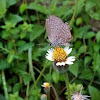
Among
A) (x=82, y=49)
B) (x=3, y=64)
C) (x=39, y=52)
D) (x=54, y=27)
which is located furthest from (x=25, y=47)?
(x=54, y=27)

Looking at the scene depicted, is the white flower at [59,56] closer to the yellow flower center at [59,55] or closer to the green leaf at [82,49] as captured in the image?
the yellow flower center at [59,55]

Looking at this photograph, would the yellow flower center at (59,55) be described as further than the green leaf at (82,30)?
No

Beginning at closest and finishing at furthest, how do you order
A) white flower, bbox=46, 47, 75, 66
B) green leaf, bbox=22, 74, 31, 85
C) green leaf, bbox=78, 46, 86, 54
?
white flower, bbox=46, 47, 75, 66, green leaf, bbox=22, 74, 31, 85, green leaf, bbox=78, 46, 86, 54

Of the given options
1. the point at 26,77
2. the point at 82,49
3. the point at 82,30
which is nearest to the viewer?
the point at 26,77

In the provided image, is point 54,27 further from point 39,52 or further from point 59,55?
point 39,52

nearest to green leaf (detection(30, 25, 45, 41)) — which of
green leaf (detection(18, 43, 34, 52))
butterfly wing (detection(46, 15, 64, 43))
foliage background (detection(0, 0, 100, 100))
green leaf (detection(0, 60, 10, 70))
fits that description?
foliage background (detection(0, 0, 100, 100))

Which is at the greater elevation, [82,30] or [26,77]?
[82,30]

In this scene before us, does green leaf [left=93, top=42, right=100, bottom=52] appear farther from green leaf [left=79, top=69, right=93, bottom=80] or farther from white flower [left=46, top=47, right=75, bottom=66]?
white flower [left=46, top=47, right=75, bottom=66]

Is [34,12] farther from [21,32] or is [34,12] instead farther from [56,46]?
[56,46]

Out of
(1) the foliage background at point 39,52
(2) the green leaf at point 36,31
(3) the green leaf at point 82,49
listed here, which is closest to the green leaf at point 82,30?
(1) the foliage background at point 39,52
